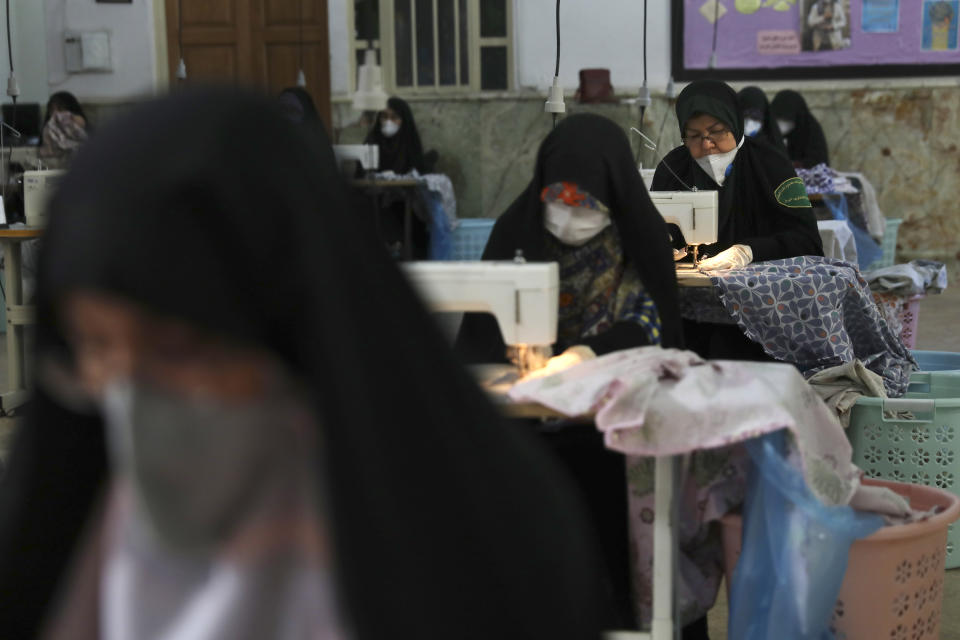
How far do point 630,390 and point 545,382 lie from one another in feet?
0.58

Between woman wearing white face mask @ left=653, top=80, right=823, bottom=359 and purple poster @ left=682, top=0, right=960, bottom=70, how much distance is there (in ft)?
16.3

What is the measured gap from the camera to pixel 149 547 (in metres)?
1.02

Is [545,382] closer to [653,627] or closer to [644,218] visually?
[653,627]

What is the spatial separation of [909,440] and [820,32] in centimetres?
634

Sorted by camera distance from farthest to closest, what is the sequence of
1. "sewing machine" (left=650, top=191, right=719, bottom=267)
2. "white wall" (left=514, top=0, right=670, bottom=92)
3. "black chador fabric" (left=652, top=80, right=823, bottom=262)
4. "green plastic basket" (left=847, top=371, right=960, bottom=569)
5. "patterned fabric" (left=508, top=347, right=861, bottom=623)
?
"white wall" (left=514, top=0, right=670, bottom=92) < "black chador fabric" (left=652, top=80, right=823, bottom=262) < "sewing machine" (left=650, top=191, right=719, bottom=267) < "green plastic basket" (left=847, top=371, right=960, bottom=569) < "patterned fabric" (left=508, top=347, right=861, bottom=623)

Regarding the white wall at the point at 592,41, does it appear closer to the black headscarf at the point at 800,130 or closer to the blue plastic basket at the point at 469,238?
the black headscarf at the point at 800,130

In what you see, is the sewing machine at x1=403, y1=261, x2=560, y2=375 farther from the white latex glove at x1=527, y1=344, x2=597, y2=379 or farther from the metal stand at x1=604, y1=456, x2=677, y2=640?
the metal stand at x1=604, y1=456, x2=677, y2=640

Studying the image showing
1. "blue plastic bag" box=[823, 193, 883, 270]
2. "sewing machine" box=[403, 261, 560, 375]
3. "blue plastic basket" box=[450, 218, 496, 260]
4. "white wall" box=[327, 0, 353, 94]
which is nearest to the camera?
"sewing machine" box=[403, 261, 560, 375]

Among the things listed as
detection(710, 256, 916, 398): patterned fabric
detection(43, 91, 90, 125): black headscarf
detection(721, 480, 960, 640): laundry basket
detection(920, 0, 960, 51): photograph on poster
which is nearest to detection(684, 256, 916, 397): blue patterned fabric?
detection(710, 256, 916, 398): patterned fabric

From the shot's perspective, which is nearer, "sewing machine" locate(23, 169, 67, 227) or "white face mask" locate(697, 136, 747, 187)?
"white face mask" locate(697, 136, 747, 187)

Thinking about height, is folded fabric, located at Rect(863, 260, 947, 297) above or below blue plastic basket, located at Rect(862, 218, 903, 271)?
above

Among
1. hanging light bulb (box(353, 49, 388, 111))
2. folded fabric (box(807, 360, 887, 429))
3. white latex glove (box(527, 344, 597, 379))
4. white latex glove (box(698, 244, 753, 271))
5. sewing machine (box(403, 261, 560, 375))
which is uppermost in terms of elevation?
hanging light bulb (box(353, 49, 388, 111))

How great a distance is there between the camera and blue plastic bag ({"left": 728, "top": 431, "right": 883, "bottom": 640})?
7.64 ft

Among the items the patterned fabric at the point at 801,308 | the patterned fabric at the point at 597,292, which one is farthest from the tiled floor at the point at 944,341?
the patterned fabric at the point at 597,292
